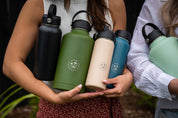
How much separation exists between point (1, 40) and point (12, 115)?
0.84 metres

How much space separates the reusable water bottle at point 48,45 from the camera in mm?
771

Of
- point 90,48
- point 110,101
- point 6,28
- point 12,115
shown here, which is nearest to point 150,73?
point 110,101

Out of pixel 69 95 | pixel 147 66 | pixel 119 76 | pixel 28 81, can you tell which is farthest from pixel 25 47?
pixel 147 66

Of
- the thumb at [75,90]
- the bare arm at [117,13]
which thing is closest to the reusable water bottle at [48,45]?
the thumb at [75,90]

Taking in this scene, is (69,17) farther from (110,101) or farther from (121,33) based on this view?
(110,101)

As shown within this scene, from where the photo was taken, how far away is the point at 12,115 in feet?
8.31

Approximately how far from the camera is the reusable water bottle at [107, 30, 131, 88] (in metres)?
0.85

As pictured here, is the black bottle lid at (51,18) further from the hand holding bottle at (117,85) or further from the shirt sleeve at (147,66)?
the shirt sleeve at (147,66)

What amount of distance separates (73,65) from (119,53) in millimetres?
184

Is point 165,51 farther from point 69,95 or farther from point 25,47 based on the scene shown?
point 25,47

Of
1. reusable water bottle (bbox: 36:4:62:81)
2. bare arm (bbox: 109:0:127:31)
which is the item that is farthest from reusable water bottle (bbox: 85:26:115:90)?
bare arm (bbox: 109:0:127:31)

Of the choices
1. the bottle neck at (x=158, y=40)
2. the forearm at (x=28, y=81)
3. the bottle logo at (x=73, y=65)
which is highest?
the bottle neck at (x=158, y=40)

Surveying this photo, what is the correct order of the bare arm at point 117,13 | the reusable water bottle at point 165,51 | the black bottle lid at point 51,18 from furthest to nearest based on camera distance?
the bare arm at point 117,13
the reusable water bottle at point 165,51
the black bottle lid at point 51,18

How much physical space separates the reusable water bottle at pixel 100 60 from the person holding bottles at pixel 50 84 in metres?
0.03
